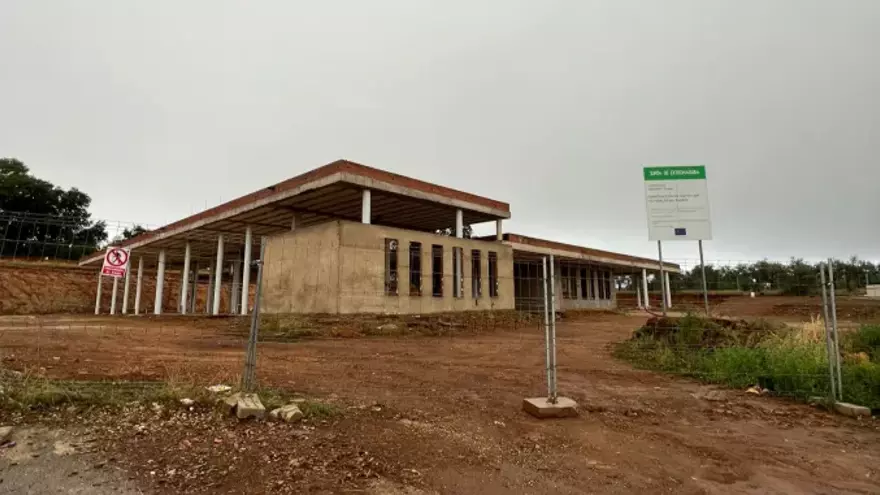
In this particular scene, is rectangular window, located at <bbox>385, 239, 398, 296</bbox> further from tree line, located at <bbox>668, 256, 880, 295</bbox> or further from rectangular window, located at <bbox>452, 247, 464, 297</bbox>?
tree line, located at <bbox>668, 256, 880, 295</bbox>

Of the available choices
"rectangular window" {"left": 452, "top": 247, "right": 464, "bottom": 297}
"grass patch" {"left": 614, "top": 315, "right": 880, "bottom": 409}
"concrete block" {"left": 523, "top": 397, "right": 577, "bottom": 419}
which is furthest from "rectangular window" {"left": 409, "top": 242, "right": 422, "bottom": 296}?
"concrete block" {"left": 523, "top": 397, "right": 577, "bottom": 419}

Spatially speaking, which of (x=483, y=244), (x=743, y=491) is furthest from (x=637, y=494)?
(x=483, y=244)

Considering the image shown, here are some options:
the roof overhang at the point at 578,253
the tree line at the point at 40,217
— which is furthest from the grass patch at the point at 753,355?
the tree line at the point at 40,217

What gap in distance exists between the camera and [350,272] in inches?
674

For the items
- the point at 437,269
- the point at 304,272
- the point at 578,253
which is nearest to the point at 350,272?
the point at 304,272

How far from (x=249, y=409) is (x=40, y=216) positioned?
57.3 m

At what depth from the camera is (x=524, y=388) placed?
7.05 metres

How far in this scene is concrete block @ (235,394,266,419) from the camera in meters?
4.56

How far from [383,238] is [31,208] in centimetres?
5080

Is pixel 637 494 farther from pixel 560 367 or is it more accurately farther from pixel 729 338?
pixel 729 338

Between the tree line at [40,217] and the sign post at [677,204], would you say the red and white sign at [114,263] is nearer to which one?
the sign post at [677,204]

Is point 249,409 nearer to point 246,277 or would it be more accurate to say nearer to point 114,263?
point 114,263

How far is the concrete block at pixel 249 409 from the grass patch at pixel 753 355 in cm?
704

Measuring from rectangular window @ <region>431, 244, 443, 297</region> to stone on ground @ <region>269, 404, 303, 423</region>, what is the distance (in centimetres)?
1542
